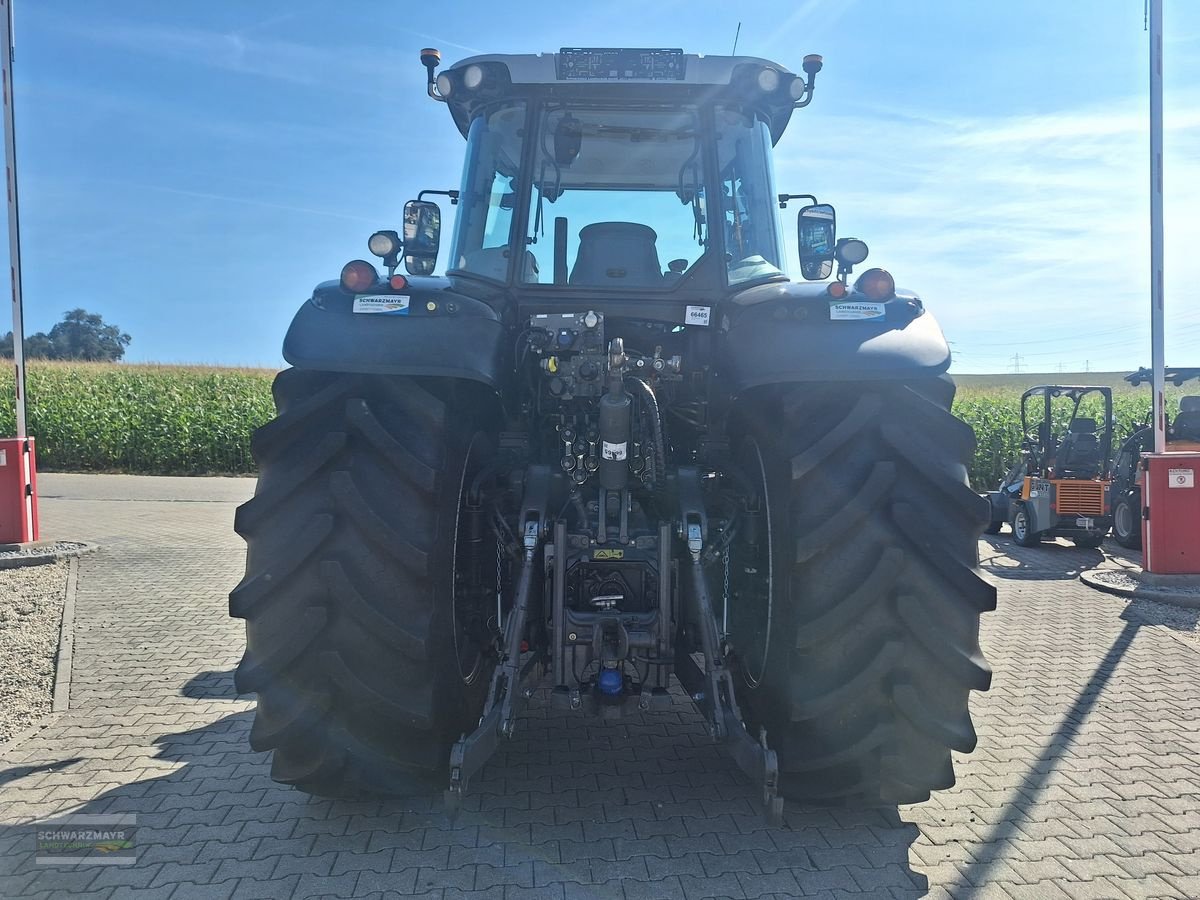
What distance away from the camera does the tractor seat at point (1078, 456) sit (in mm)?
11461

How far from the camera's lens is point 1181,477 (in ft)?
26.7

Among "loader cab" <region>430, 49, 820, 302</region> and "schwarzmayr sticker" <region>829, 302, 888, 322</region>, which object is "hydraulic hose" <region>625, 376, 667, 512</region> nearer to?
"loader cab" <region>430, 49, 820, 302</region>

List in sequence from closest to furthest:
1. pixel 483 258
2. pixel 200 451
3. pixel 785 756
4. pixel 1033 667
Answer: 1. pixel 785 756
2. pixel 483 258
3. pixel 1033 667
4. pixel 200 451

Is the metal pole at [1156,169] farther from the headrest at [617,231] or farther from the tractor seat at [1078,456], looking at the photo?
the headrest at [617,231]

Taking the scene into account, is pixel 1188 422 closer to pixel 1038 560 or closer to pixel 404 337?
pixel 1038 560

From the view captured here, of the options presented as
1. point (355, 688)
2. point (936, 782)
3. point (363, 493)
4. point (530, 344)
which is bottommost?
point (936, 782)

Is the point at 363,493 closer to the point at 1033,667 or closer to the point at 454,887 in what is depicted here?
the point at 454,887

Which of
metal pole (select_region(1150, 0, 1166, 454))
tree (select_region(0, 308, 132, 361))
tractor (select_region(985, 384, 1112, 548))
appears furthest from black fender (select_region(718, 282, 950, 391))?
tree (select_region(0, 308, 132, 361))

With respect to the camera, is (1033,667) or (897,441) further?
(1033,667)

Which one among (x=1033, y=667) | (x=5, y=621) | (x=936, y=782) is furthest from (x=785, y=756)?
(x=5, y=621)

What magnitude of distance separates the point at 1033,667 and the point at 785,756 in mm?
3218

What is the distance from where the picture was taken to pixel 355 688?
2.89 metres

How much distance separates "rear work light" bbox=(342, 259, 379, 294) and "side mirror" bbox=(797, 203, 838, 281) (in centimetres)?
206

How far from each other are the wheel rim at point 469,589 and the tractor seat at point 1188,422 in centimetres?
1051
